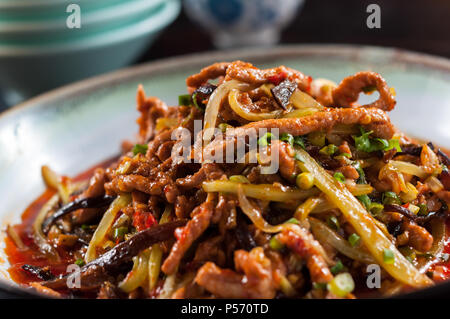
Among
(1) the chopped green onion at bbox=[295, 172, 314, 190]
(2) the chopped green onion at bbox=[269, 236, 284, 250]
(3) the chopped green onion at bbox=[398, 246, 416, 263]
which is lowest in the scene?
(3) the chopped green onion at bbox=[398, 246, 416, 263]

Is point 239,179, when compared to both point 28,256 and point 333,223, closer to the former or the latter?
point 333,223

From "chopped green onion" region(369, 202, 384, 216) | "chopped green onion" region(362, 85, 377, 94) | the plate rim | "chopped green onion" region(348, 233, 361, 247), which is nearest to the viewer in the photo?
"chopped green onion" region(348, 233, 361, 247)

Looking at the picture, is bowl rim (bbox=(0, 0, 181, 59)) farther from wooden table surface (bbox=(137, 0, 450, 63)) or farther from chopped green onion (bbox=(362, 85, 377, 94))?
chopped green onion (bbox=(362, 85, 377, 94))

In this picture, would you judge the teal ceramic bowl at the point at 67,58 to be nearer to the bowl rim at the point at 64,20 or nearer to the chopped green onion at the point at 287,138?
the bowl rim at the point at 64,20

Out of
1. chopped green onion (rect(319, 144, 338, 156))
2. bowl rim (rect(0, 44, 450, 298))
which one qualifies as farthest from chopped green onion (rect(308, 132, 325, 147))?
bowl rim (rect(0, 44, 450, 298))

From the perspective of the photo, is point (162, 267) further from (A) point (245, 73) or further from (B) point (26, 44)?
(B) point (26, 44)

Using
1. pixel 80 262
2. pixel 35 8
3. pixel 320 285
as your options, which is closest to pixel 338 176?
pixel 320 285
